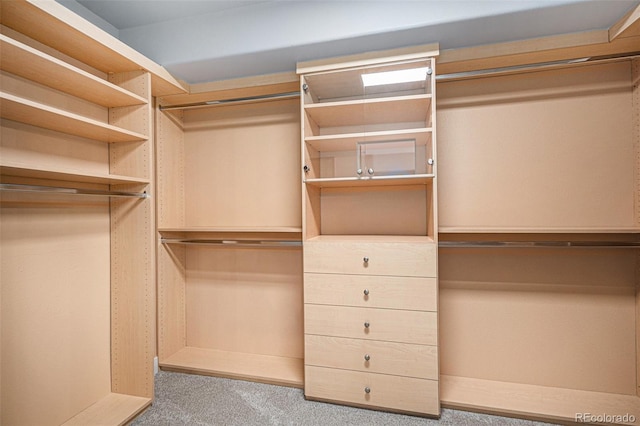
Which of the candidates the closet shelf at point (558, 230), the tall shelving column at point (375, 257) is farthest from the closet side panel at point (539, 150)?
the tall shelving column at point (375, 257)

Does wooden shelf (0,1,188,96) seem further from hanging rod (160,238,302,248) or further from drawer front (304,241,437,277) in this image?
drawer front (304,241,437,277)

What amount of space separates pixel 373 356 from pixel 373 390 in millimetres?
205

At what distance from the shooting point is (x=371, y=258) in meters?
1.86

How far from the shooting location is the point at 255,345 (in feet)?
8.18

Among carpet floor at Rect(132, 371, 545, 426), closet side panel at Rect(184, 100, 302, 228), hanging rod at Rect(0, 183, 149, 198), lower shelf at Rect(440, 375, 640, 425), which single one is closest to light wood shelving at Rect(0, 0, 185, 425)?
hanging rod at Rect(0, 183, 149, 198)

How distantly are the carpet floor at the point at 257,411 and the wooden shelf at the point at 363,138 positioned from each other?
5.39ft

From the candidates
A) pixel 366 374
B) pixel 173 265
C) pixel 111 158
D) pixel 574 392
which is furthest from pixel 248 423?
pixel 574 392

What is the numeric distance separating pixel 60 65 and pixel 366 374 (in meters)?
2.28

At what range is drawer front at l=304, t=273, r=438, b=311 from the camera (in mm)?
1798

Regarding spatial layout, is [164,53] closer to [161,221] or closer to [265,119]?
[265,119]

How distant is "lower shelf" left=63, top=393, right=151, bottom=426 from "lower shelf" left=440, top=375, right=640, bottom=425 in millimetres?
1851

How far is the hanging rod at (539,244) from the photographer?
1.76m

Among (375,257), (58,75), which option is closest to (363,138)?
(375,257)

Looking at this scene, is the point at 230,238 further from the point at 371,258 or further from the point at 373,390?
the point at 373,390
